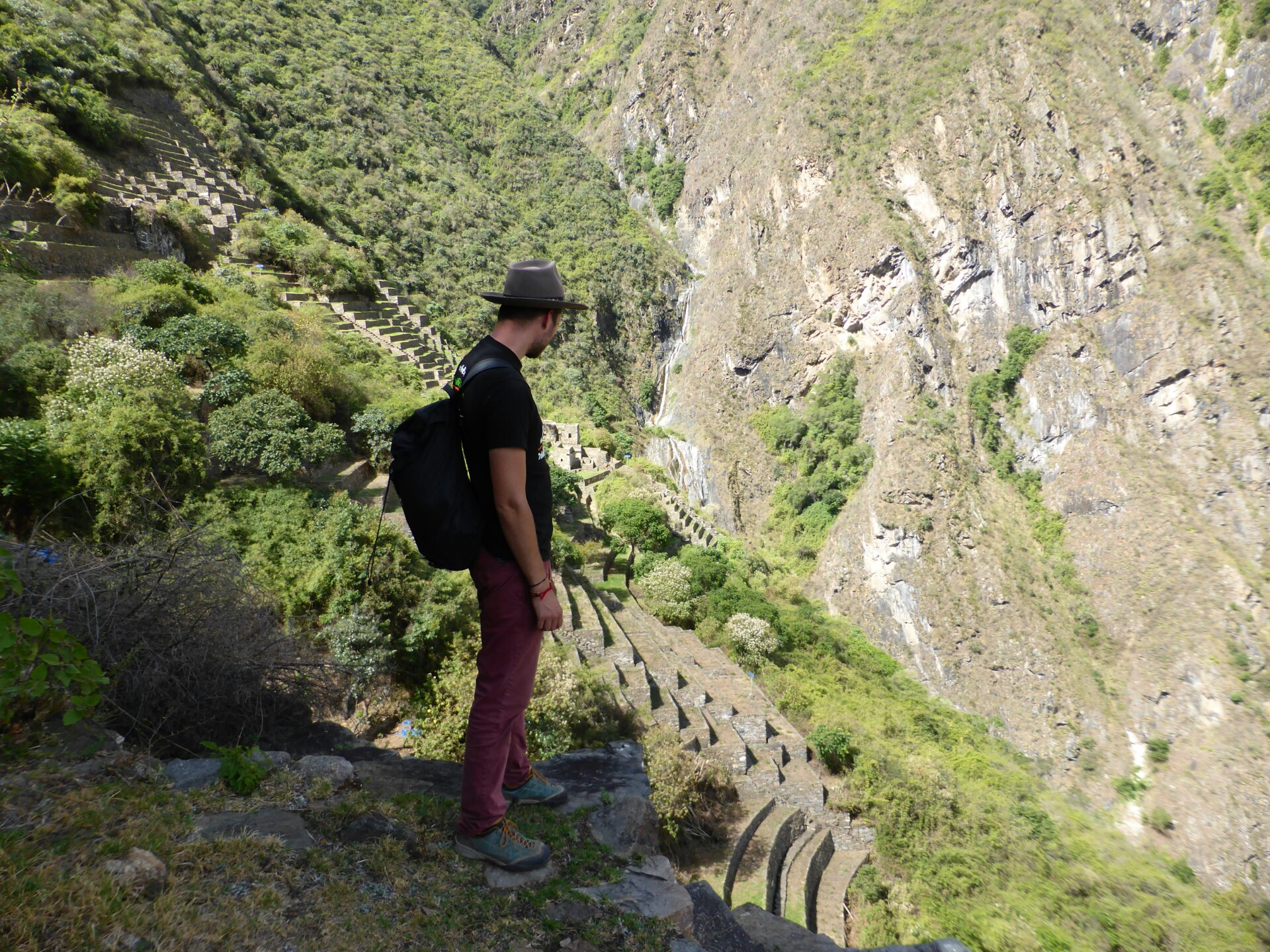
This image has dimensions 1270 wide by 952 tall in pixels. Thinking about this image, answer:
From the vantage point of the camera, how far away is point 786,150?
48.7 metres

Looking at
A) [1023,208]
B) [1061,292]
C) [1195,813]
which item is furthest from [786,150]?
[1195,813]

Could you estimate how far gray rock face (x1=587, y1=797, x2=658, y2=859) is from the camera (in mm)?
2854

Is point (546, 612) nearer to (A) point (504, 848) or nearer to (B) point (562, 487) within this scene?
(A) point (504, 848)

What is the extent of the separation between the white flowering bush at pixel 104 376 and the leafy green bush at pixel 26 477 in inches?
Answer: 27.9

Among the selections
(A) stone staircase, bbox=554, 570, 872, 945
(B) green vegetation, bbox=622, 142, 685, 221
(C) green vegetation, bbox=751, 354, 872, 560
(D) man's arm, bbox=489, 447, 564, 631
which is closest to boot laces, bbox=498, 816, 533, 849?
(D) man's arm, bbox=489, 447, 564, 631

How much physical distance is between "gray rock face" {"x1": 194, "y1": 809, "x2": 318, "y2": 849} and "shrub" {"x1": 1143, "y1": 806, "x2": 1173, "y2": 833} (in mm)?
39664

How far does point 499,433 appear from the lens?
2.13 meters

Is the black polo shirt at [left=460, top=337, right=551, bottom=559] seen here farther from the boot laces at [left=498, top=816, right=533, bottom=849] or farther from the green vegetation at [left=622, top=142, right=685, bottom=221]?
the green vegetation at [left=622, top=142, right=685, bottom=221]

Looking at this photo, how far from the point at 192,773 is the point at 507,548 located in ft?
6.77

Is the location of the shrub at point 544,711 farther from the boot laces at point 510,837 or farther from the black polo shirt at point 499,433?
the black polo shirt at point 499,433

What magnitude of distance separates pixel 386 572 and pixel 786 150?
2088 inches

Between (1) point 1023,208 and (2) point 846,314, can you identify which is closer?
(1) point 1023,208

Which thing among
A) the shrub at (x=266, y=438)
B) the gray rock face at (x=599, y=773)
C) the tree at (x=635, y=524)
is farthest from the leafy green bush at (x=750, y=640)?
the gray rock face at (x=599, y=773)

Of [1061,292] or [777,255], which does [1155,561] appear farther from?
[777,255]
